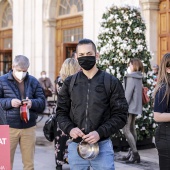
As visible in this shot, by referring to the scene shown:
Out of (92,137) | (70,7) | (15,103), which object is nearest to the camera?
(92,137)

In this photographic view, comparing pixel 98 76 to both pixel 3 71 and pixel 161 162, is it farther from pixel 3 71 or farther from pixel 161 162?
pixel 3 71

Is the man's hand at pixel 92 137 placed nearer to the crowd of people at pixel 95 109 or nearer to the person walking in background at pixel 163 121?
the crowd of people at pixel 95 109

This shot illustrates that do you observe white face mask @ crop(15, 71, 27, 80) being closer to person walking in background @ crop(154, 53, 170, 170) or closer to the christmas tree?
person walking in background @ crop(154, 53, 170, 170)

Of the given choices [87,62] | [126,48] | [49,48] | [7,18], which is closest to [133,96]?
[126,48]

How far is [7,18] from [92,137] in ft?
65.6

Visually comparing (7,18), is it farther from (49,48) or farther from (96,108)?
(96,108)

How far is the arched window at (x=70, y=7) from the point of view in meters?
17.4

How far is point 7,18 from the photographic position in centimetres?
2294

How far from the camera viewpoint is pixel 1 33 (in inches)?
923

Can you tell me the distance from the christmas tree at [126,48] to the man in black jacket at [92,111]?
4902 millimetres

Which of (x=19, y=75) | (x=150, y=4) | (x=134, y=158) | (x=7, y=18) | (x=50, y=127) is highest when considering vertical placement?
(x=7, y=18)

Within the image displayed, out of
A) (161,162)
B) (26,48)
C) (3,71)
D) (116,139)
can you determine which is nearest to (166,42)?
(116,139)

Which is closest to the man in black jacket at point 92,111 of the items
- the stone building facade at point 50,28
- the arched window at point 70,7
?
the stone building facade at point 50,28

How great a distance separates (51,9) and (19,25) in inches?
89.6
